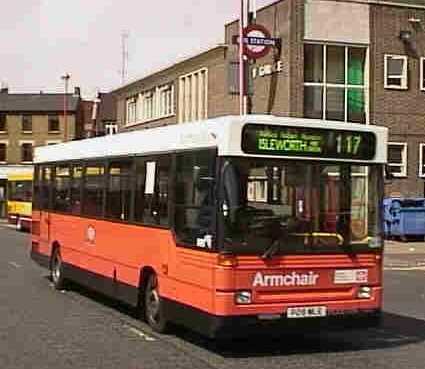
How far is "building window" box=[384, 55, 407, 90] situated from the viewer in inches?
1433

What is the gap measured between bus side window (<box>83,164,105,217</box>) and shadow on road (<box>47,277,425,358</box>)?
3.25 meters

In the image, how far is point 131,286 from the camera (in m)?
12.6

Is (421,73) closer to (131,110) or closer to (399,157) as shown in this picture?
(399,157)

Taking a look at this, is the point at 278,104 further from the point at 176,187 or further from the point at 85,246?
the point at 176,187

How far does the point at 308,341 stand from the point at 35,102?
83.0 meters

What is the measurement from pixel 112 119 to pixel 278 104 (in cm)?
6787

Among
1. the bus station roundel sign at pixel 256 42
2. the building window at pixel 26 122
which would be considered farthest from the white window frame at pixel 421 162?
the building window at pixel 26 122

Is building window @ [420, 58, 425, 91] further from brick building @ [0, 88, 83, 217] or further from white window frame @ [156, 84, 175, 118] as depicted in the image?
brick building @ [0, 88, 83, 217]

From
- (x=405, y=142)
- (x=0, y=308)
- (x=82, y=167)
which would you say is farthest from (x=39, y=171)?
(x=405, y=142)

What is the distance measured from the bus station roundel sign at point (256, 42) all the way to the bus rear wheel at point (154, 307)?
2258 cm

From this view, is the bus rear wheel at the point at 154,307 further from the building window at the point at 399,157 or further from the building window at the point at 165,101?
the building window at the point at 165,101

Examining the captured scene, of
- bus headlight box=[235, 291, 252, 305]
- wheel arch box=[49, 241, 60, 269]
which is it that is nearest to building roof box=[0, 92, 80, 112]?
wheel arch box=[49, 241, 60, 269]

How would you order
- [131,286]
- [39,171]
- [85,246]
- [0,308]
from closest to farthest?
[131,286]
[0,308]
[85,246]
[39,171]

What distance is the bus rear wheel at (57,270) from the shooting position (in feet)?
54.5
